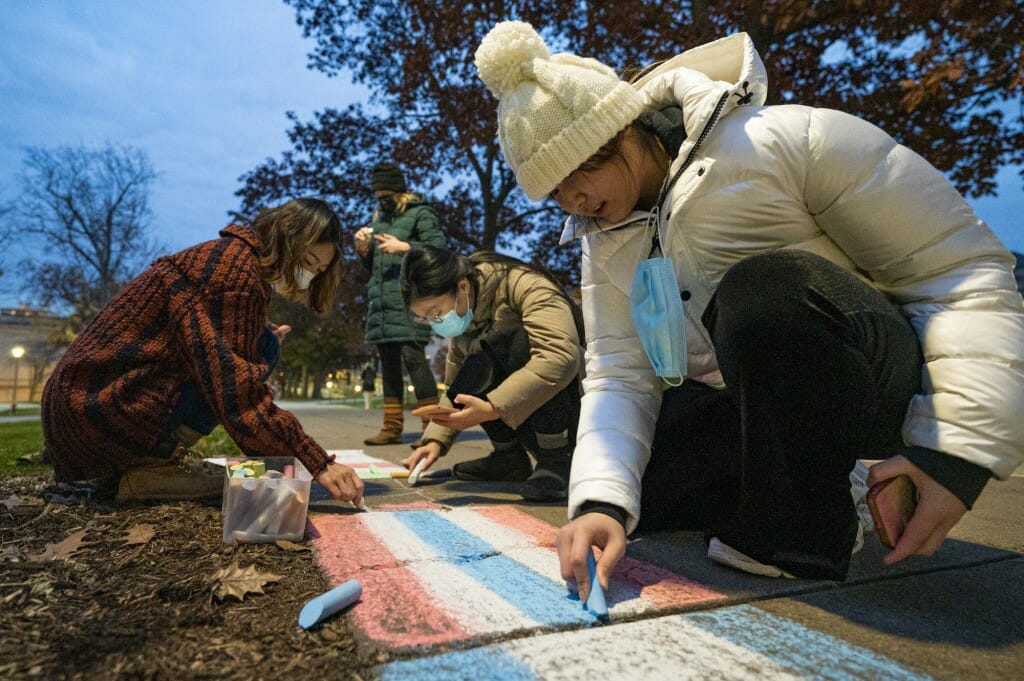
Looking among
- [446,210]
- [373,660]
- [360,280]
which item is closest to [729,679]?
[373,660]

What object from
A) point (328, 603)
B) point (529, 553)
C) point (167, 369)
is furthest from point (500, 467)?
point (328, 603)

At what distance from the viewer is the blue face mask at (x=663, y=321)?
1.42 meters

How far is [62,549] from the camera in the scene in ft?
4.99

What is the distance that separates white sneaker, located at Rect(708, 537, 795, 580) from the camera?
1.34 meters

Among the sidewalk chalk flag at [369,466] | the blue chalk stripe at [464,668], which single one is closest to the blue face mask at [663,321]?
the blue chalk stripe at [464,668]

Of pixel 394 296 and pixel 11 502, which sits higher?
pixel 394 296

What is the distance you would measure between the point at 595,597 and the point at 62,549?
4.16 ft

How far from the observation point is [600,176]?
1.58 meters

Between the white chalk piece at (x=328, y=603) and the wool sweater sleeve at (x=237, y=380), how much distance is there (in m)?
0.75

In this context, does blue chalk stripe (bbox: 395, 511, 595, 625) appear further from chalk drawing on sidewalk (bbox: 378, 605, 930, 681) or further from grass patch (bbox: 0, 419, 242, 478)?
grass patch (bbox: 0, 419, 242, 478)

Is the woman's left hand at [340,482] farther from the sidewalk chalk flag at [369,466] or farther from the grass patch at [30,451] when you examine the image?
the grass patch at [30,451]

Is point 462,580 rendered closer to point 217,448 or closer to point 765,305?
point 765,305

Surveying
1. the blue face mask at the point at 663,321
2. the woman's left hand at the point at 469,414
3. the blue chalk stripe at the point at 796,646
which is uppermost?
the blue face mask at the point at 663,321

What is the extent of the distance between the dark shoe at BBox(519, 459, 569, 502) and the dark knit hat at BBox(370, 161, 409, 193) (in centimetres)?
→ 296
